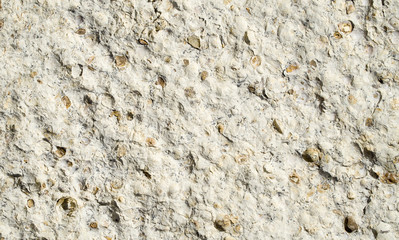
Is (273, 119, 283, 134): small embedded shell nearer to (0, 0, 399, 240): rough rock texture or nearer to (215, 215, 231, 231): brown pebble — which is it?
(0, 0, 399, 240): rough rock texture

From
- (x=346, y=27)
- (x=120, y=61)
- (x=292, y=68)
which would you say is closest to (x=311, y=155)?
(x=292, y=68)

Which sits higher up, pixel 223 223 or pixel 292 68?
pixel 292 68

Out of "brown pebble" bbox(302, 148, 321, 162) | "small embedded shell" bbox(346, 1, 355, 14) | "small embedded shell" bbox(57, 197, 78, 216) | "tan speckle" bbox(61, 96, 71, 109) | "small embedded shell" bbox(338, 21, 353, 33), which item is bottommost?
"small embedded shell" bbox(57, 197, 78, 216)

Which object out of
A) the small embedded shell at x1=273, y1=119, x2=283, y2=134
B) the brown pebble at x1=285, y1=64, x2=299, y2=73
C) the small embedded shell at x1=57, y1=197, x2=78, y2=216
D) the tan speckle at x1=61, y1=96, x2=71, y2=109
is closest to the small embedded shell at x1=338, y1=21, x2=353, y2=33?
the brown pebble at x1=285, y1=64, x2=299, y2=73

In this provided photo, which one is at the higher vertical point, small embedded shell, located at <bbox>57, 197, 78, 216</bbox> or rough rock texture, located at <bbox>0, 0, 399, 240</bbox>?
rough rock texture, located at <bbox>0, 0, 399, 240</bbox>

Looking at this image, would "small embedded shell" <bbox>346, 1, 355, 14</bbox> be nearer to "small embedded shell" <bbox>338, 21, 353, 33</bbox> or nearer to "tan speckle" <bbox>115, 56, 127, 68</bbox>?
"small embedded shell" <bbox>338, 21, 353, 33</bbox>

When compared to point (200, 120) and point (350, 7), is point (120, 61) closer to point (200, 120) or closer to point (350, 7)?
point (200, 120)

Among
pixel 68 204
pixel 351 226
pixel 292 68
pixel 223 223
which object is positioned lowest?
pixel 68 204

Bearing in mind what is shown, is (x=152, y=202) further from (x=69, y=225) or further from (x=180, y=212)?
(x=69, y=225)
